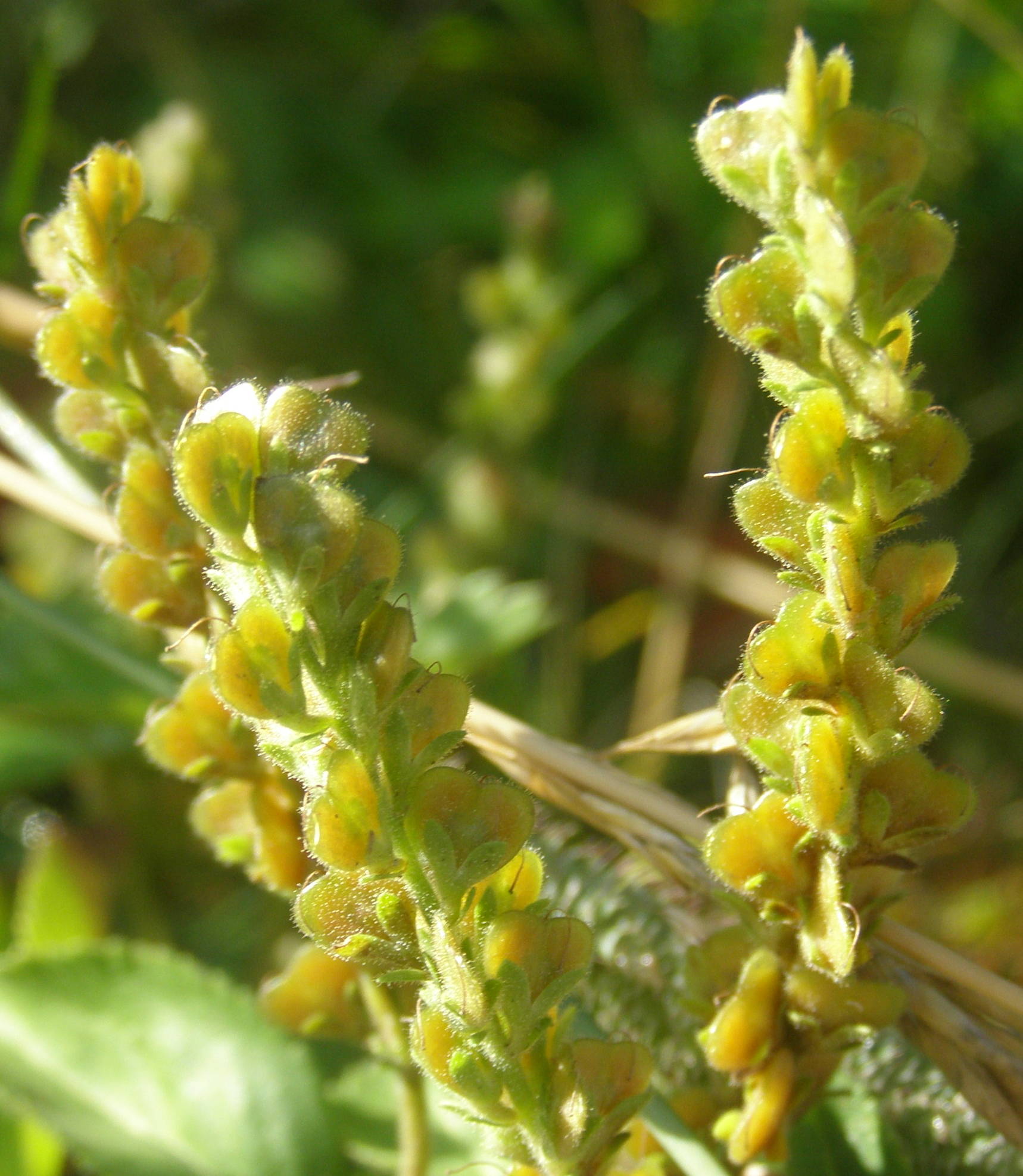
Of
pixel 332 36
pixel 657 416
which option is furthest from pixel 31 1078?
pixel 332 36

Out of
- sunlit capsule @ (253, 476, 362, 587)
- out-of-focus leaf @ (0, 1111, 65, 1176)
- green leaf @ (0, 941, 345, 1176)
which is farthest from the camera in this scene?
out-of-focus leaf @ (0, 1111, 65, 1176)

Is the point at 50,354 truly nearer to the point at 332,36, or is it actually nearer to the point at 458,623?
the point at 458,623

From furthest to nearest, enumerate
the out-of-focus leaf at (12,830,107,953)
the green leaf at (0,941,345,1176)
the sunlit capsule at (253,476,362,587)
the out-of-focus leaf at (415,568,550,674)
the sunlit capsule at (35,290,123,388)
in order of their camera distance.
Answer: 1. the out-of-focus leaf at (415,568,550,674)
2. the out-of-focus leaf at (12,830,107,953)
3. the green leaf at (0,941,345,1176)
4. the sunlit capsule at (35,290,123,388)
5. the sunlit capsule at (253,476,362,587)

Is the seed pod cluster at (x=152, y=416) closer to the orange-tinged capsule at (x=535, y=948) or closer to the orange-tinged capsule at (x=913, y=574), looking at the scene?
the orange-tinged capsule at (x=535, y=948)

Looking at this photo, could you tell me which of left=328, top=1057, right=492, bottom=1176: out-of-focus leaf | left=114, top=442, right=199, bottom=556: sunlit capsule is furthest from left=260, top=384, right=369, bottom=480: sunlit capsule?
left=328, top=1057, right=492, bottom=1176: out-of-focus leaf

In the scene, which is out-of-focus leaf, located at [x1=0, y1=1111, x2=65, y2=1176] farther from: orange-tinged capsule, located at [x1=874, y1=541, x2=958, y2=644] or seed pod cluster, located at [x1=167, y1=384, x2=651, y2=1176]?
orange-tinged capsule, located at [x1=874, y1=541, x2=958, y2=644]

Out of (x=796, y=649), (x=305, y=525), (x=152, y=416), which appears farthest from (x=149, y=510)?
(x=796, y=649)
